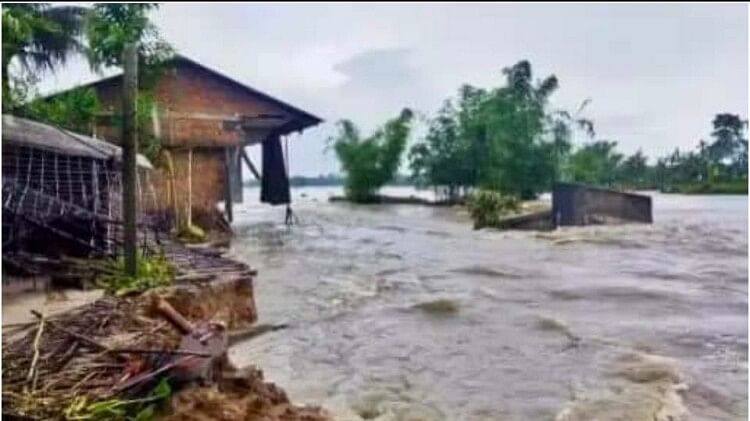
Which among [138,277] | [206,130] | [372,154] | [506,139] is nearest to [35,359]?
[138,277]

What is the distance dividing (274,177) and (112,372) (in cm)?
359

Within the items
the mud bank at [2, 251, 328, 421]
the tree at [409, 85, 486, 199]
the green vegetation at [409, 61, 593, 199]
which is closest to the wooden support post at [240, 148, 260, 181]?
the mud bank at [2, 251, 328, 421]

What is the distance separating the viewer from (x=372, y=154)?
24625 mm

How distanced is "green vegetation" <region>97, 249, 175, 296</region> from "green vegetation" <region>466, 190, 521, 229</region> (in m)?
10.6

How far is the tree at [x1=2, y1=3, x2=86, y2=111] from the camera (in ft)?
14.6

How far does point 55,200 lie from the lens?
3750 millimetres

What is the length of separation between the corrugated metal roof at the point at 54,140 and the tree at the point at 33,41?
45 centimetres

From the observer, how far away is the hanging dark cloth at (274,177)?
5777 mm

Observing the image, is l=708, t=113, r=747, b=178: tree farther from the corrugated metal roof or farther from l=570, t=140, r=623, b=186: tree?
the corrugated metal roof

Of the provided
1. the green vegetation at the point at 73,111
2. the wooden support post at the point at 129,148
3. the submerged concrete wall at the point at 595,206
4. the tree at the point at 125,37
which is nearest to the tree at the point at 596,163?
the submerged concrete wall at the point at 595,206

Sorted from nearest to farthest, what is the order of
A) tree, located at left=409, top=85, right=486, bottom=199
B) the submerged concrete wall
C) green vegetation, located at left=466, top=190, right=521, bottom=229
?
the submerged concrete wall < green vegetation, located at left=466, top=190, right=521, bottom=229 < tree, located at left=409, top=85, right=486, bottom=199

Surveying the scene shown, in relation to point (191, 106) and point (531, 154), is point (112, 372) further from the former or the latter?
point (531, 154)

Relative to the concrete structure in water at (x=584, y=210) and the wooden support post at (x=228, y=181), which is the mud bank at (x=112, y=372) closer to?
the wooden support post at (x=228, y=181)

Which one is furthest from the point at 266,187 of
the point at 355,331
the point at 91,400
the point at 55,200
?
the point at 91,400
